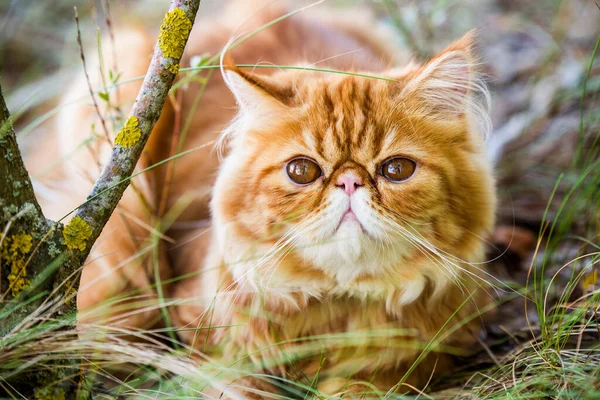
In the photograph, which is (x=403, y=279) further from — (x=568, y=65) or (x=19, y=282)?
(x=568, y=65)

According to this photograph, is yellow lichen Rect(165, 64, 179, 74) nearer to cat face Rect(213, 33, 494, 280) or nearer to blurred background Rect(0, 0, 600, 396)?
cat face Rect(213, 33, 494, 280)

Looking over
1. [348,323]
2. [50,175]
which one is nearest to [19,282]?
[348,323]

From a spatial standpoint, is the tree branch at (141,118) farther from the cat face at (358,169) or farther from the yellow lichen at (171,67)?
the cat face at (358,169)

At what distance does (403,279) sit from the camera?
1587mm

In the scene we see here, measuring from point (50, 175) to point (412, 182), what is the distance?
170 cm

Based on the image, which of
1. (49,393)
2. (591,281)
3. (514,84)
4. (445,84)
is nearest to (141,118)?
(49,393)

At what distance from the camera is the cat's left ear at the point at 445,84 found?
1571 millimetres

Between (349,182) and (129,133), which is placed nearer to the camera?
(129,133)

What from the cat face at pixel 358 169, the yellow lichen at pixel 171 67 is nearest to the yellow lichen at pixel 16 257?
the yellow lichen at pixel 171 67

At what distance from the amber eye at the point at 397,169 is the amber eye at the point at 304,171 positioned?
177mm

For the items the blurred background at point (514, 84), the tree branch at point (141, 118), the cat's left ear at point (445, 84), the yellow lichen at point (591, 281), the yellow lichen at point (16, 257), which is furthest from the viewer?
the blurred background at point (514, 84)

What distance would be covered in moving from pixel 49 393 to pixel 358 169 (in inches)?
35.3

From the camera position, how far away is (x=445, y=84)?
1.64m

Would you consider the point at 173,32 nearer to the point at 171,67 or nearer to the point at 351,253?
the point at 171,67
